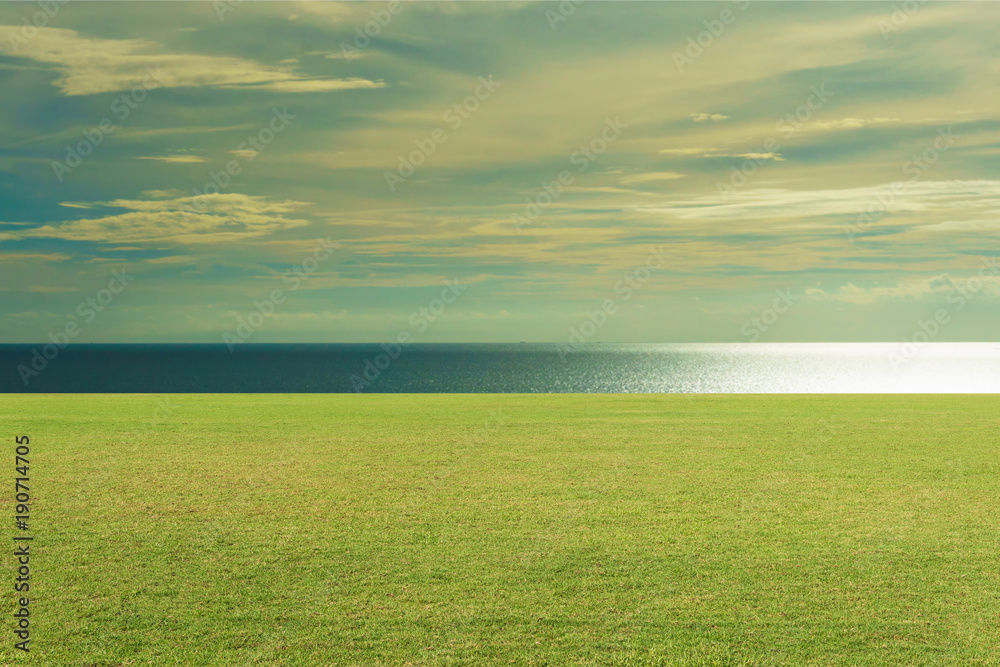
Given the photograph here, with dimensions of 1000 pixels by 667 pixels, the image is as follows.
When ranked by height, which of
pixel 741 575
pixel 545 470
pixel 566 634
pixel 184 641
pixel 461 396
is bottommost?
pixel 461 396

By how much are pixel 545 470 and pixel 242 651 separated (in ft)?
29.5

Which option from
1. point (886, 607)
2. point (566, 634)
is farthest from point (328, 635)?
point (886, 607)

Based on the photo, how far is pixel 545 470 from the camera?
49.4 ft

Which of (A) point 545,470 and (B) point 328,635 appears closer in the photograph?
(B) point 328,635

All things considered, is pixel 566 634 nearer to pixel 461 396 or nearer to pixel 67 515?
pixel 67 515

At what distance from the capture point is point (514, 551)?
30.7 feet

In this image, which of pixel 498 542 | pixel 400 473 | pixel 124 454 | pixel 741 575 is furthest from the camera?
pixel 124 454

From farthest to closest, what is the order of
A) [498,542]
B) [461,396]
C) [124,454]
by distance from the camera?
[461,396] < [124,454] < [498,542]

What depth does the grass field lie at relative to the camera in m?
6.84

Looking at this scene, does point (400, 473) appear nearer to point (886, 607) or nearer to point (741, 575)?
point (741, 575)

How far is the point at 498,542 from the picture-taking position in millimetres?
9734

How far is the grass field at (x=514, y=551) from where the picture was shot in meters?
6.84

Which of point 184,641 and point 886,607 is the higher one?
point 184,641

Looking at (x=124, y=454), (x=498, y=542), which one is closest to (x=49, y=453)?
(x=124, y=454)
